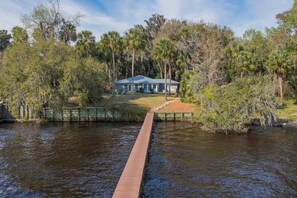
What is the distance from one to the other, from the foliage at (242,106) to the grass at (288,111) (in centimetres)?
874

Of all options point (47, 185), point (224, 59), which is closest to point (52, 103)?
point (47, 185)

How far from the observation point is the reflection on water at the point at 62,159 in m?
18.0

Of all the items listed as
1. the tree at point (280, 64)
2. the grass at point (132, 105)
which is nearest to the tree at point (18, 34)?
the grass at point (132, 105)

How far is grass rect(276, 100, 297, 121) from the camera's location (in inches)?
1641

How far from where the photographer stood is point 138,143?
2461 cm

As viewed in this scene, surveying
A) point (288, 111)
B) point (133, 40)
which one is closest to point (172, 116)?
point (288, 111)

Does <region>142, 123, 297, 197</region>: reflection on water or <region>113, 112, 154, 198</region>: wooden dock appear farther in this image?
<region>142, 123, 297, 197</region>: reflection on water

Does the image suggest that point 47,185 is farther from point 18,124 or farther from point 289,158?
point 18,124

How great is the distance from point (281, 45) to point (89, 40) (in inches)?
1611

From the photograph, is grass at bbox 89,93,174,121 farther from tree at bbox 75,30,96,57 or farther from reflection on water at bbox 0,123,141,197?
tree at bbox 75,30,96,57

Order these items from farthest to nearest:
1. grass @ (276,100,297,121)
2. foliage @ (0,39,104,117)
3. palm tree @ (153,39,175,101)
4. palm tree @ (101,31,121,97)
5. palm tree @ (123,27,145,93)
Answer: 1. palm tree @ (123,27,145,93)
2. palm tree @ (101,31,121,97)
3. palm tree @ (153,39,175,101)
4. grass @ (276,100,297,121)
5. foliage @ (0,39,104,117)

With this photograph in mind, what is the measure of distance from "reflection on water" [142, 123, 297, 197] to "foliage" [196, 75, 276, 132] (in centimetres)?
153

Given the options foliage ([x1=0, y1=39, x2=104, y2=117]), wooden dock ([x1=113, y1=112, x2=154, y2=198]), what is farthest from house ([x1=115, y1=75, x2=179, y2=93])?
wooden dock ([x1=113, y1=112, x2=154, y2=198])

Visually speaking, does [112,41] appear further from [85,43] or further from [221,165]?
[221,165]
